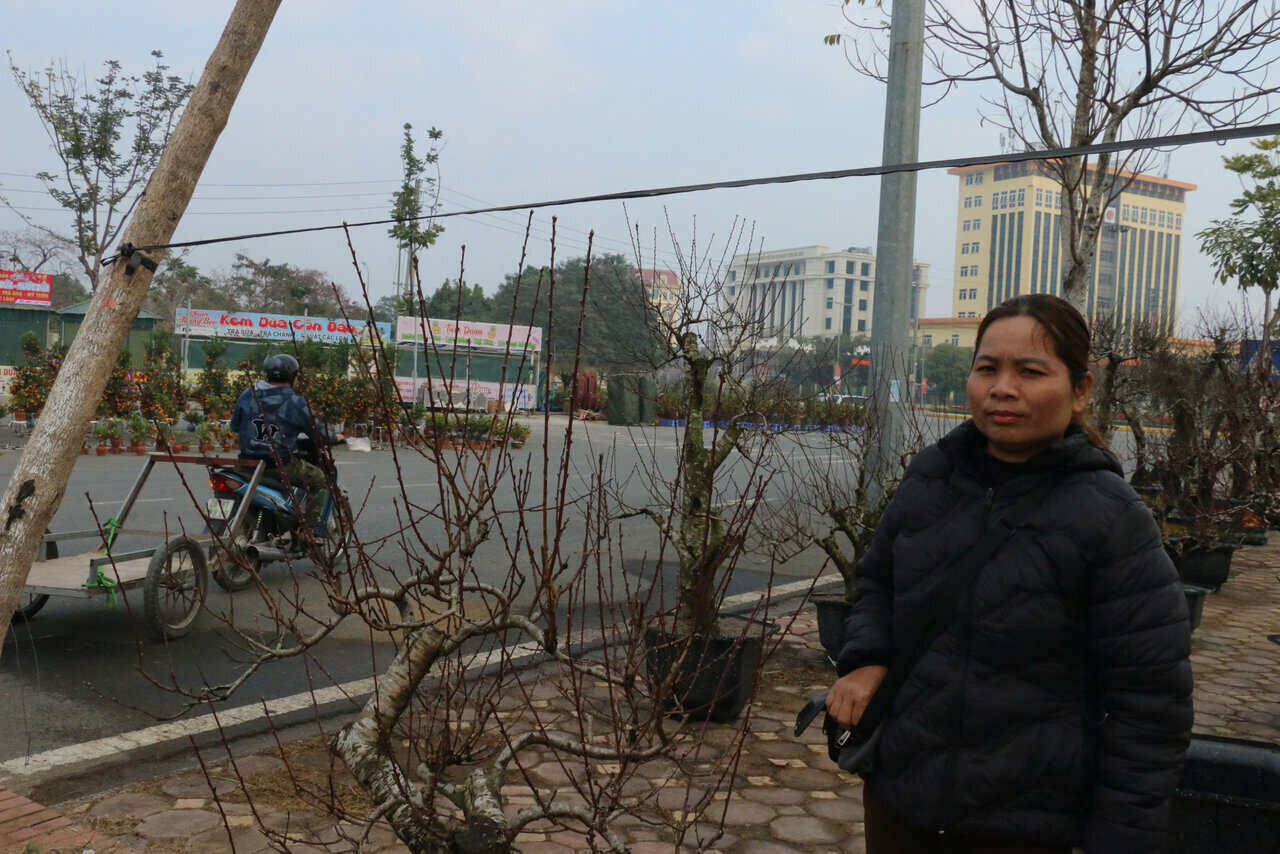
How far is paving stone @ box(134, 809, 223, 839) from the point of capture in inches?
143

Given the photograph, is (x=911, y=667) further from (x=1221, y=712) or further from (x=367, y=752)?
(x=1221, y=712)

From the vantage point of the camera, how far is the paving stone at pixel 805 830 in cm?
384

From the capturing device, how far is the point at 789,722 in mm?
5281

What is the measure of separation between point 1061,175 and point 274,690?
592 centimetres

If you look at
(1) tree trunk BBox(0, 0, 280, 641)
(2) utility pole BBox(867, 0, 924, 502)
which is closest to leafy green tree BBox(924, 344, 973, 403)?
(2) utility pole BBox(867, 0, 924, 502)

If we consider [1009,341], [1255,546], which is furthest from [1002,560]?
[1255,546]

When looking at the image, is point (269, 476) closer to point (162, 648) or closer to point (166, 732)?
point (162, 648)

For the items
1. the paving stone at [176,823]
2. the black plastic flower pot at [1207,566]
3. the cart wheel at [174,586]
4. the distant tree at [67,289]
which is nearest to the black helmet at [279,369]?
the cart wheel at [174,586]

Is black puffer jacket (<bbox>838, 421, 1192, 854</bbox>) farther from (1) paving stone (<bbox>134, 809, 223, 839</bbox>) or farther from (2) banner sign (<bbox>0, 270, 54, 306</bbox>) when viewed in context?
(2) banner sign (<bbox>0, 270, 54, 306</bbox>)

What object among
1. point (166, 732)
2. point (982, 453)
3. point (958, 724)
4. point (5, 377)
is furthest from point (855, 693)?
point (5, 377)

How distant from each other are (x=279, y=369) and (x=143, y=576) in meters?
2.00

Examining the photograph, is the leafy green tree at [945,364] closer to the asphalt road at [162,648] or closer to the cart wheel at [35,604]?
the asphalt road at [162,648]

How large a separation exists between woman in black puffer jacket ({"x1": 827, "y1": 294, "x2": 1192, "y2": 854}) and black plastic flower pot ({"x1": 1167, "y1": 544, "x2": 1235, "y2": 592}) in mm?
8483

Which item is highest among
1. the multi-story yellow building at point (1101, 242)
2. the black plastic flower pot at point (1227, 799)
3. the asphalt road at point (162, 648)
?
the multi-story yellow building at point (1101, 242)
